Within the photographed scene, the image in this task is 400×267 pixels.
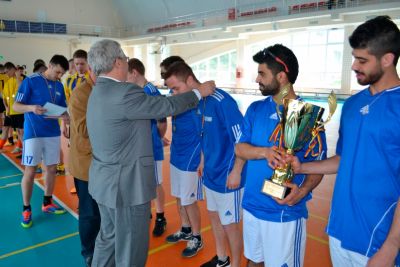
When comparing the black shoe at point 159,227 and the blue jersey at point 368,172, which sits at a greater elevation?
the blue jersey at point 368,172

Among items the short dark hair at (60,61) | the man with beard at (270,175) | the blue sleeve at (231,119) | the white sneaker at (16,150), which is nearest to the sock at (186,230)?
the blue sleeve at (231,119)

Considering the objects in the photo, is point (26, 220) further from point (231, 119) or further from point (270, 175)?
point (270, 175)

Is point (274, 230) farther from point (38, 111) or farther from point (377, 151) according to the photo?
point (38, 111)

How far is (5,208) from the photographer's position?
4.84 meters

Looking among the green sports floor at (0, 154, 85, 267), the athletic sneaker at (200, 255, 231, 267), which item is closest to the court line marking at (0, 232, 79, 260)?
the green sports floor at (0, 154, 85, 267)

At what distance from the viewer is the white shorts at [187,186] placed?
140 inches

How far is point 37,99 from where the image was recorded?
14.7 feet

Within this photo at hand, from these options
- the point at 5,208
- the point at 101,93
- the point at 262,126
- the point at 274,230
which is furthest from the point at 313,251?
the point at 5,208

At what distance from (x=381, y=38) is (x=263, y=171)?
1.04 meters

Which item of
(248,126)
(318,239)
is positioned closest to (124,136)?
(248,126)

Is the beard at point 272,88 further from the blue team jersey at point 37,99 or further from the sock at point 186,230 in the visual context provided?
the blue team jersey at point 37,99

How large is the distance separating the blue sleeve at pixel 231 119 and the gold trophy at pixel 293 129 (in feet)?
2.87

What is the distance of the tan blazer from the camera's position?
9.43 ft

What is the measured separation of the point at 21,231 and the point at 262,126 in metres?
3.54
